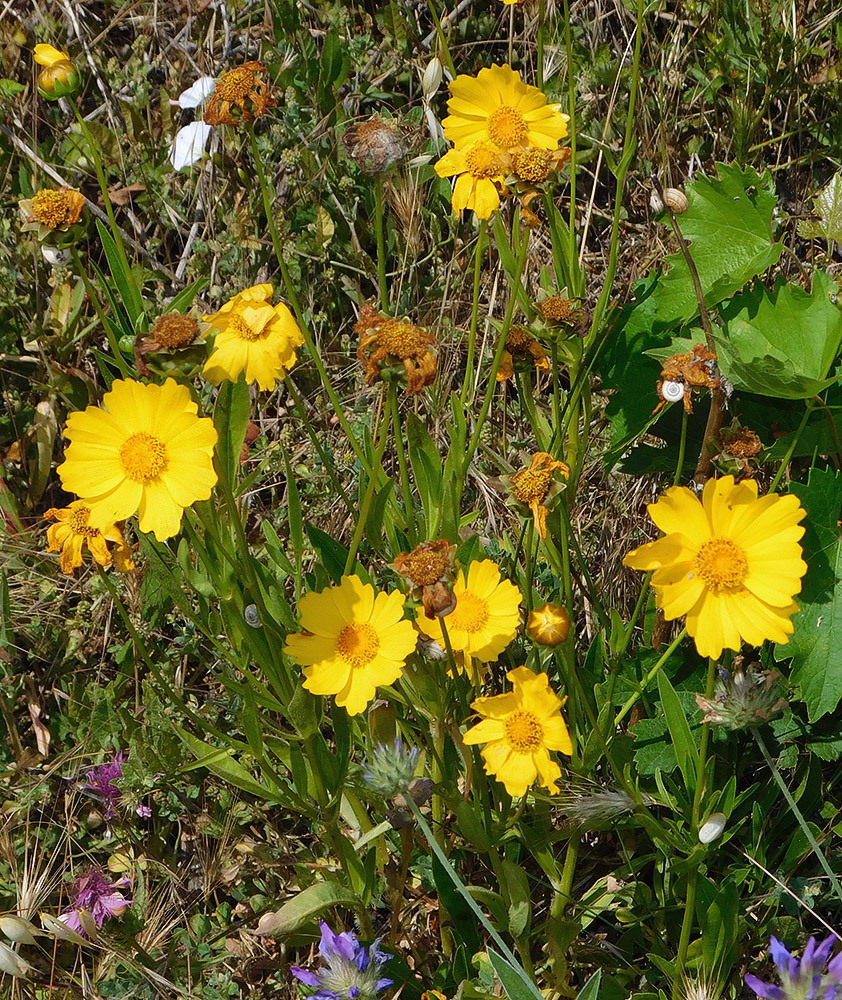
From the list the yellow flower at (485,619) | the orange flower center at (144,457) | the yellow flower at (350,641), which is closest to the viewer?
the orange flower center at (144,457)

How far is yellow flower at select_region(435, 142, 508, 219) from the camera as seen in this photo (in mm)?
1836

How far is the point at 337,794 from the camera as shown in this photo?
1.80 metres

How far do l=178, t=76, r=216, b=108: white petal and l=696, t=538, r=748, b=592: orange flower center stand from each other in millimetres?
2310

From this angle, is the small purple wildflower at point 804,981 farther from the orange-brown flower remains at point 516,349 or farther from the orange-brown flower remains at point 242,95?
the orange-brown flower remains at point 242,95

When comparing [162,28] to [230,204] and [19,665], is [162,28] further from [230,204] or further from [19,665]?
[19,665]

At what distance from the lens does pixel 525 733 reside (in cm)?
170

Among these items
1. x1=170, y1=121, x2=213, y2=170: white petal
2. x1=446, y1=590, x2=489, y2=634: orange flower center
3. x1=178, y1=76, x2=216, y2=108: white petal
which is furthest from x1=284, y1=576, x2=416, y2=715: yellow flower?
x1=178, y1=76, x2=216, y2=108: white petal

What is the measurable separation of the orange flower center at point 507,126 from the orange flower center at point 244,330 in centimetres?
64

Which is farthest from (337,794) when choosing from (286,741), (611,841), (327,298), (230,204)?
(230,204)

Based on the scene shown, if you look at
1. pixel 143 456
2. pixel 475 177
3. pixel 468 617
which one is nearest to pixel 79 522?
pixel 143 456

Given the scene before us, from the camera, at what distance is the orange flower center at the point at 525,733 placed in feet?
5.58

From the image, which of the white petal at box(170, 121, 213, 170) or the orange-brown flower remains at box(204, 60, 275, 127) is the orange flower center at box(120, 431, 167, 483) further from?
the white petal at box(170, 121, 213, 170)

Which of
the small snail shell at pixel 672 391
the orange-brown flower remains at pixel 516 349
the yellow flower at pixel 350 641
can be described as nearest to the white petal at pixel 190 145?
the orange-brown flower remains at pixel 516 349

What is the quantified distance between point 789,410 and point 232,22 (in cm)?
232
